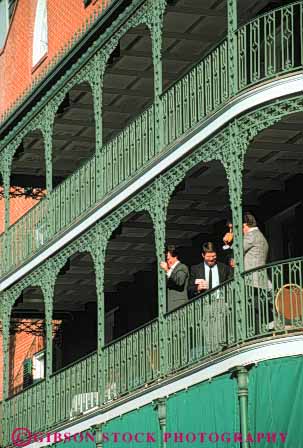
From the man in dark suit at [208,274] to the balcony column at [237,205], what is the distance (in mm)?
1679

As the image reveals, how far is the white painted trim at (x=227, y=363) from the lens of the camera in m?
23.2

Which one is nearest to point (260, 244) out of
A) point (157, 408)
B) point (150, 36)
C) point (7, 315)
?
point (157, 408)

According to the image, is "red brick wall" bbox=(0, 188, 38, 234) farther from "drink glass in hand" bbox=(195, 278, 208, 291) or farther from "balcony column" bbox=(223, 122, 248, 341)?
"balcony column" bbox=(223, 122, 248, 341)

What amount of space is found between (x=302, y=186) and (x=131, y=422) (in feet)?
15.6

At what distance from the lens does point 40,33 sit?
140 feet

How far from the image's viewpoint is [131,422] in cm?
2814

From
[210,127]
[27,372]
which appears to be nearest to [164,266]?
[210,127]

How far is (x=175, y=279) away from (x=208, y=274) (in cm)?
94

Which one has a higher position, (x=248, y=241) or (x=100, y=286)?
(x=100, y=286)

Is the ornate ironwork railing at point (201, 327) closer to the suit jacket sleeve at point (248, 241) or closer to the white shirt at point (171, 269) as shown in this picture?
the suit jacket sleeve at point (248, 241)

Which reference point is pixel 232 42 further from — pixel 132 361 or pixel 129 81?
pixel 129 81

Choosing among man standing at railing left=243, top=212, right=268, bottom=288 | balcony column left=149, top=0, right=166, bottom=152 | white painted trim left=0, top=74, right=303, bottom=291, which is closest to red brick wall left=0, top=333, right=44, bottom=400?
white painted trim left=0, top=74, right=303, bottom=291

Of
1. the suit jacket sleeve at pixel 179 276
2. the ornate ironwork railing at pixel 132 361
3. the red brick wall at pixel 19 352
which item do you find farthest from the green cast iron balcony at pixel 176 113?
the red brick wall at pixel 19 352

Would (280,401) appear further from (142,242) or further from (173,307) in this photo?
(142,242)
